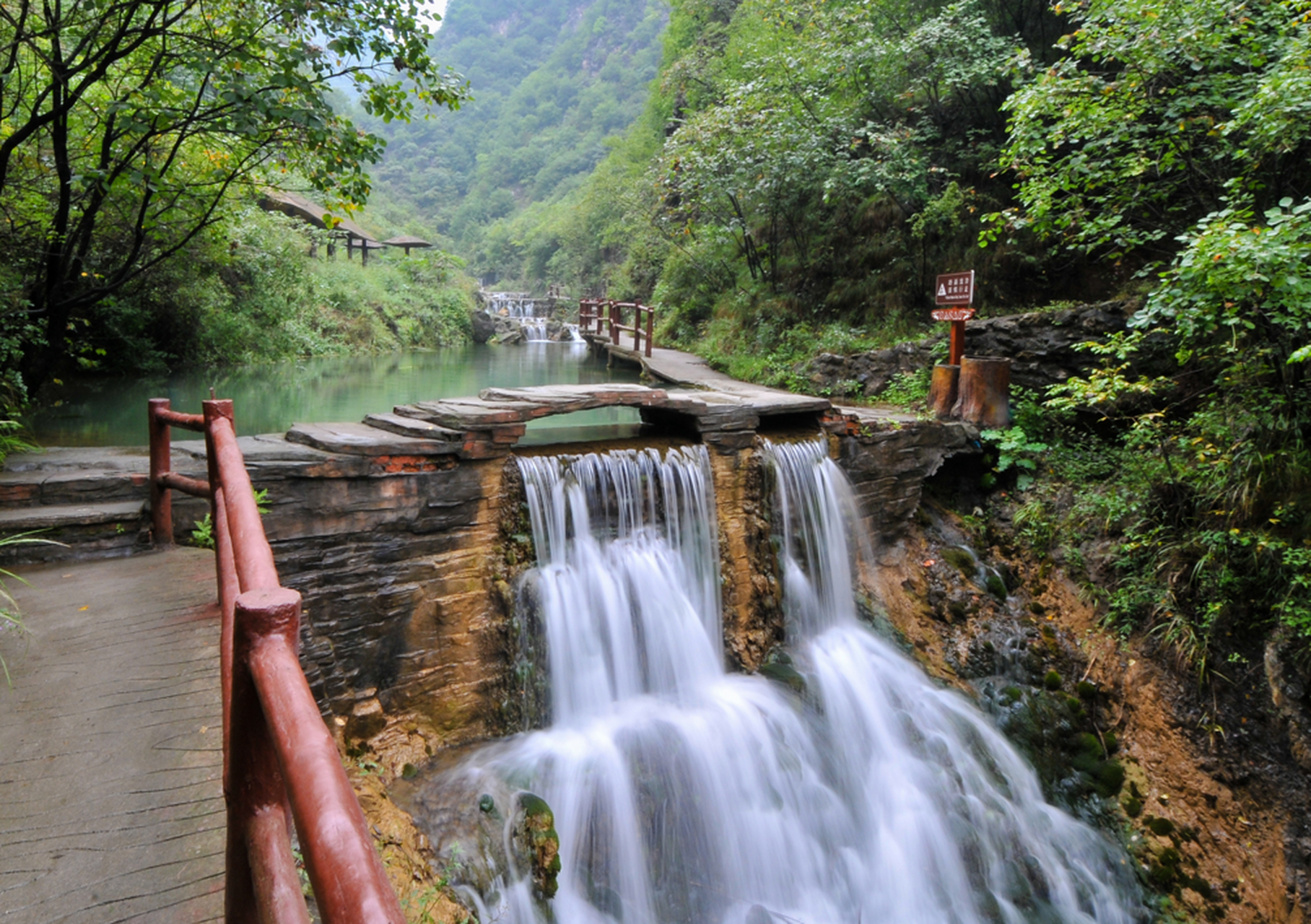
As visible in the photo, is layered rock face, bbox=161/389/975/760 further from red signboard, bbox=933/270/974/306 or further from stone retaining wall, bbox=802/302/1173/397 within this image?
stone retaining wall, bbox=802/302/1173/397

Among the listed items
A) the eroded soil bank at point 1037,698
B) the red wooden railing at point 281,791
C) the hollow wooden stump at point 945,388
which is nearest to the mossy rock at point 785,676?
the eroded soil bank at point 1037,698

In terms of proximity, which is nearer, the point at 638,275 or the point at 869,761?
the point at 869,761

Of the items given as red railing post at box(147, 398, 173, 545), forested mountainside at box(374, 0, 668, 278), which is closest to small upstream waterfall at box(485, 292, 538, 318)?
forested mountainside at box(374, 0, 668, 278)

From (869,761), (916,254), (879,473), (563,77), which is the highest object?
(563,77)

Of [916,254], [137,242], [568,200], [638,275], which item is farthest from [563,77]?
[137,242]

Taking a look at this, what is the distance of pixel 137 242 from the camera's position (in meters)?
5.12

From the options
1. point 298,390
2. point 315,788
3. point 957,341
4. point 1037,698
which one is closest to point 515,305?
point 298,390

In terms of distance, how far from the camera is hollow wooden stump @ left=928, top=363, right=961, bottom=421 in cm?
871

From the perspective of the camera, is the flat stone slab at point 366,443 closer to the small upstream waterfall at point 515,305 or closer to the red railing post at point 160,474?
the red railing post at point 160,474

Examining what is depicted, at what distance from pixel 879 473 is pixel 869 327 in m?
4.51

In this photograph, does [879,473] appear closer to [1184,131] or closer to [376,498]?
[1184,131]

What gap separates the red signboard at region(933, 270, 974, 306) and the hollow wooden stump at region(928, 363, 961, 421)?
62cm

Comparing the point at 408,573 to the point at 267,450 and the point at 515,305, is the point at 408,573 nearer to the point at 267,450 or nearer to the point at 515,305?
the point at 267,450

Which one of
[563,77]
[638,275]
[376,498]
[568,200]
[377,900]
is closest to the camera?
[377,900]
